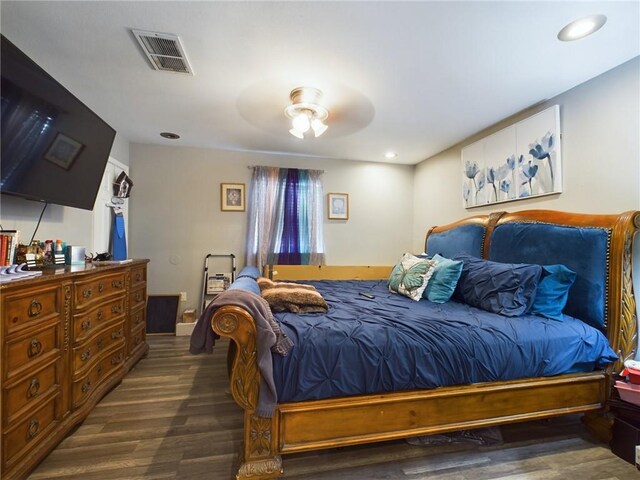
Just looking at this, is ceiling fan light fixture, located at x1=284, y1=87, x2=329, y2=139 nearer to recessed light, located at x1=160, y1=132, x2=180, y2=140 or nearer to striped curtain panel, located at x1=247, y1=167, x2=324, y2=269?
striped curtain panel, located at x1=247, y1=167, x2=324, y2=269

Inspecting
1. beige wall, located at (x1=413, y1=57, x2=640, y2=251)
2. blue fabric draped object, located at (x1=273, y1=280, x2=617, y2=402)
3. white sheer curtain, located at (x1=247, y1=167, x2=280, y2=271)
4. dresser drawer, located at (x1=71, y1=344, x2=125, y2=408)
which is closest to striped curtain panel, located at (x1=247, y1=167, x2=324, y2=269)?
white sheer curtain, located at (x1=247, y1=167, x2=280, y2=271)

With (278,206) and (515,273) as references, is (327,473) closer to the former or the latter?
(515,273)

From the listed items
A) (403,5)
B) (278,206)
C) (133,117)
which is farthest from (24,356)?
(278,206)

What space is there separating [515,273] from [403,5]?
5.90ft

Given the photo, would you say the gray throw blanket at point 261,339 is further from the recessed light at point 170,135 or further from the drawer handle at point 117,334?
the recessed light at point 170,135

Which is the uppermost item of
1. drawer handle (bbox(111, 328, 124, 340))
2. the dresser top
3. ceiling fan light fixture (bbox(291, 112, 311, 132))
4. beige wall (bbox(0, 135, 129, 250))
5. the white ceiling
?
the white ceiling

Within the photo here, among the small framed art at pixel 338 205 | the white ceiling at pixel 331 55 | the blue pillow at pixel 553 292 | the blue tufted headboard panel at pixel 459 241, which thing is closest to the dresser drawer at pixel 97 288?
the white ceiling at pixel 331 55

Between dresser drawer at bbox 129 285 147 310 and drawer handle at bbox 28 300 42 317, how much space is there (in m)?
1.05

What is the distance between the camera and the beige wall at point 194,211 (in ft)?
11.3

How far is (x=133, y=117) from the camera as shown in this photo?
2.69m

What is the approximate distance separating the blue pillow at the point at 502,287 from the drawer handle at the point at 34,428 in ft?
8.90

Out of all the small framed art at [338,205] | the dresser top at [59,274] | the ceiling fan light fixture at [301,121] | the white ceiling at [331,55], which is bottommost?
the dresser top at [59,274]

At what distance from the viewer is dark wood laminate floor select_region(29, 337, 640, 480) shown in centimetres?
138

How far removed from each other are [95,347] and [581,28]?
358 centimetres
